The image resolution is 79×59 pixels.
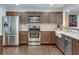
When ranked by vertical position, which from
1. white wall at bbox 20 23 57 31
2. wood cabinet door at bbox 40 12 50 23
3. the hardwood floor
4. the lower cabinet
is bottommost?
the hardwood floor

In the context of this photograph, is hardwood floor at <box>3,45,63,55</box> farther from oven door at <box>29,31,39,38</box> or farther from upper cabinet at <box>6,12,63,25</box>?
upper cabinet at <box>6,12,63,25</box>

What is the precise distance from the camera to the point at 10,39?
32.1ft

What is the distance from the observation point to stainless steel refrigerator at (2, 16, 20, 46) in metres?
9.80

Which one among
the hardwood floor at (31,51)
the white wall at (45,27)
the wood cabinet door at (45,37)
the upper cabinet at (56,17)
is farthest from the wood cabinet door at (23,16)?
the hardwood floor at (31,51)

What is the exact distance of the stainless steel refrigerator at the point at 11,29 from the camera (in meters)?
9.80

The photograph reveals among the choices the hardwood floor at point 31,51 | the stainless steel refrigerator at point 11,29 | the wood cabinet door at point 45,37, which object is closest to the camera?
the hardwood floor at point 31,51

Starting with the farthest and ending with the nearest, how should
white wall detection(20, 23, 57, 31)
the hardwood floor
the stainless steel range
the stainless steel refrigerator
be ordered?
1. white wall detection(20, 23, 57, 31)
2. the stainless steel range
3. the stainless steel refrigerator
4. the hardwood floor

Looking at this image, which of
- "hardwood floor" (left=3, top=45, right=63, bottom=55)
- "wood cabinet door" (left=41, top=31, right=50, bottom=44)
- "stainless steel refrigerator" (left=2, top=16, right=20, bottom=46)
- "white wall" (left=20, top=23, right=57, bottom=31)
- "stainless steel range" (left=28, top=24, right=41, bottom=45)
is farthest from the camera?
"white wall" (left=20, top=23, right=57, bottom=31)

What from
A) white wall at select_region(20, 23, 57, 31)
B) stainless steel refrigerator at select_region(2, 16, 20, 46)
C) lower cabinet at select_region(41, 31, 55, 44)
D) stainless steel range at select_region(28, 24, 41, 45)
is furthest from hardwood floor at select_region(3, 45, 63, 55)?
white wall at select_region(20, 23, 57, 31)

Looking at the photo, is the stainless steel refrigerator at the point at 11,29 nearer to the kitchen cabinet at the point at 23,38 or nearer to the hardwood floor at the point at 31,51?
the kitchen cabinet at the point at 23,38

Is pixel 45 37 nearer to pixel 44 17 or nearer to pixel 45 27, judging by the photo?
pixel 45 27

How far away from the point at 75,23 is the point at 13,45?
12.2ft

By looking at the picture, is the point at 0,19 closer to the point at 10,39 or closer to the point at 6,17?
the point at 6,17

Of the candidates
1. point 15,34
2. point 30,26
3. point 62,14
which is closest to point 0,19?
point 15,34
